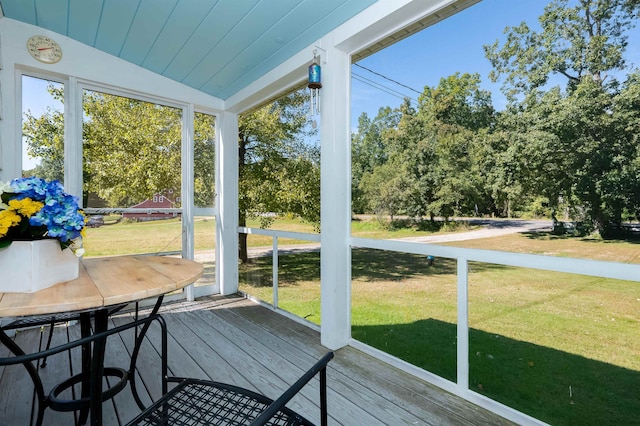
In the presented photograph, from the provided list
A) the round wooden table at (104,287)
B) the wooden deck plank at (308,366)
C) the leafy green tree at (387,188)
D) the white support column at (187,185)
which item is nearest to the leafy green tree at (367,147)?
the leafy green tree at (387,188)

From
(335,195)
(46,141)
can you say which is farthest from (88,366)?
(46,141)

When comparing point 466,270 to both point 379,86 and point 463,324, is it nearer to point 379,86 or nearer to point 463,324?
point 463,324

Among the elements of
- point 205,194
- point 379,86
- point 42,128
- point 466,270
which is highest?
point 379,86

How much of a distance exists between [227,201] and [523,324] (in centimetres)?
319

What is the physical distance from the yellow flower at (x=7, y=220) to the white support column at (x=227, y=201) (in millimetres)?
2720

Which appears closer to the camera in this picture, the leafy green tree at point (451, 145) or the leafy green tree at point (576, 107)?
the leafy green tree at point (576, 107)

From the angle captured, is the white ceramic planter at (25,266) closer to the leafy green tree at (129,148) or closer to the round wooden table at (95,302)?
the round wooden table at (95,302)

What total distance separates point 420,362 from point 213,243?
273 centimetres

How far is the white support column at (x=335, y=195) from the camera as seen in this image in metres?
2.49

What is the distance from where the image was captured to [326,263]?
2561mm

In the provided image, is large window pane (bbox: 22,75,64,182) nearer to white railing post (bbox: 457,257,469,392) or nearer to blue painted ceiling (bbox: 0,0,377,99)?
blue painted ceiling (bbox: 0,0,377,99)

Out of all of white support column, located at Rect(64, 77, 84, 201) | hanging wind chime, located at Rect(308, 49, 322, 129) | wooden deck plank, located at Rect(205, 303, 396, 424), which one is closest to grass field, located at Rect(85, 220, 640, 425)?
wooden deck plank, located at Rect(205, 303, 396, 424)

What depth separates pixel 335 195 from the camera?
2.51 metres

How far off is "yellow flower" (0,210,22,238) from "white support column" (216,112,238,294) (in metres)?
2.72
